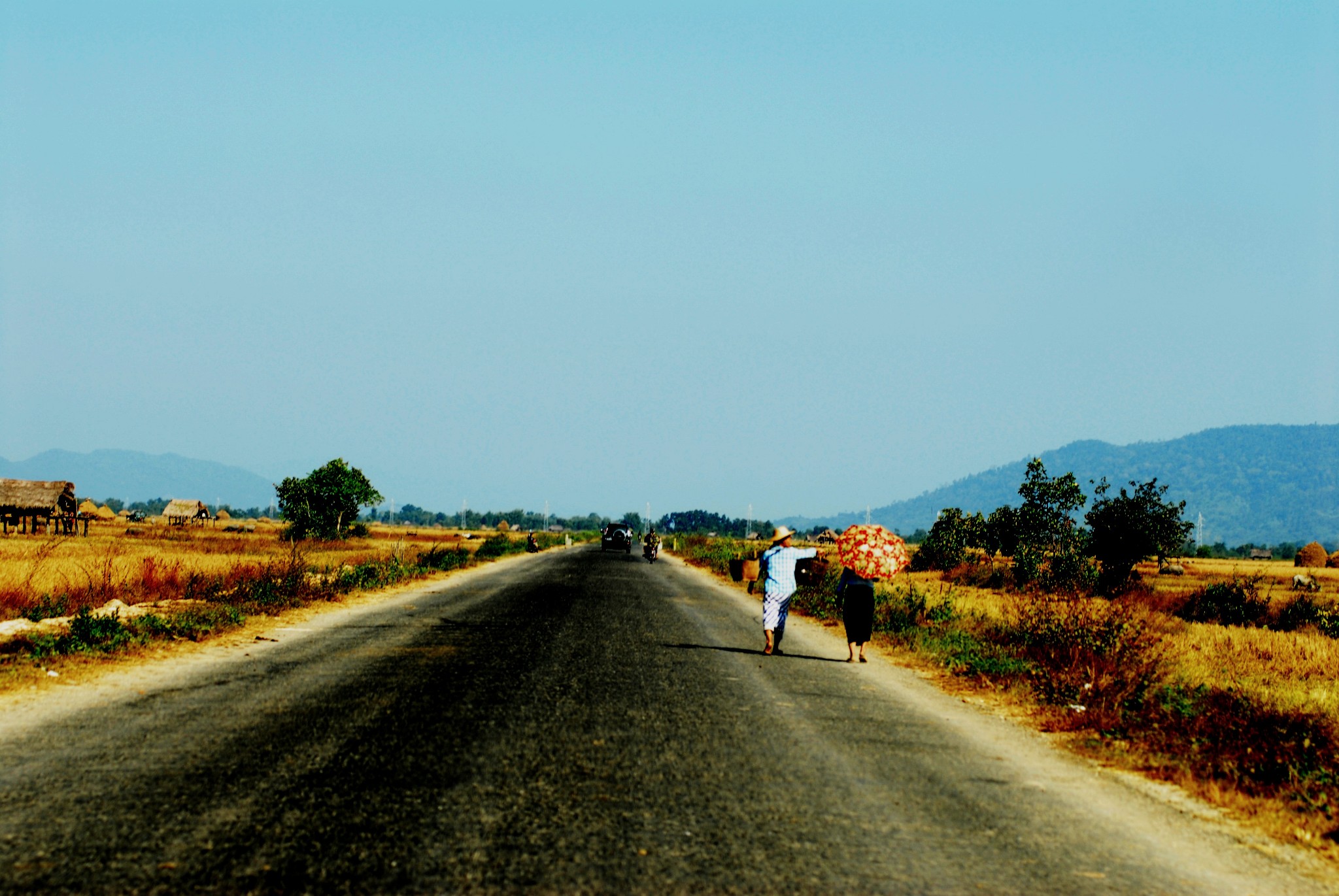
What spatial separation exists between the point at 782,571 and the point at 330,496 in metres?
99.3

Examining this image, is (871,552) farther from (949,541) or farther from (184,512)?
(184,512)

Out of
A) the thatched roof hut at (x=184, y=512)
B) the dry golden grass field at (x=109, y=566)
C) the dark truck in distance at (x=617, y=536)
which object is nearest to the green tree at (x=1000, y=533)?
the dark truck in distance at (x=617, y=536)

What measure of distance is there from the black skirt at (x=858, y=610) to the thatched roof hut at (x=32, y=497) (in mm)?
72178

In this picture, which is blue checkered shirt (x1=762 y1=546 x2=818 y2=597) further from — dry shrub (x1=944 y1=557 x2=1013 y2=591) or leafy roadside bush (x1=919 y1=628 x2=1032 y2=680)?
dry shrub (x1=944 y1=557 x2=1013 y2=591)

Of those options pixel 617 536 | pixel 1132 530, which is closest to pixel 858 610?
pixel 1132 530

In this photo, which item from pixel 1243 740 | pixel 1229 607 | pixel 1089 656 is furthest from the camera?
pixel 1229 607

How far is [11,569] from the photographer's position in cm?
2628

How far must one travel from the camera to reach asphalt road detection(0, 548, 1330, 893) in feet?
16.9

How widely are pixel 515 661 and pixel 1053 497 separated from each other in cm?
5896

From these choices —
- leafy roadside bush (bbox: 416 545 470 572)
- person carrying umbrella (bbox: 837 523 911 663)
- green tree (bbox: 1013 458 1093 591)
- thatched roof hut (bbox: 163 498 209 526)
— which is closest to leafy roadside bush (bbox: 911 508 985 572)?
green tree (bbox: 1013 458 1093 591)

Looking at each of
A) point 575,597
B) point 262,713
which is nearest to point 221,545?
point 575,597

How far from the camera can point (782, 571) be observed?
50.4ft

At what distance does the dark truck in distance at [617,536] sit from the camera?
7388 cm

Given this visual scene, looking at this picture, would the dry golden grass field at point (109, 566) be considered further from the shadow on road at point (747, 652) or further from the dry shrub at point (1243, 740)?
the dry shrub at point (1243, 740)
